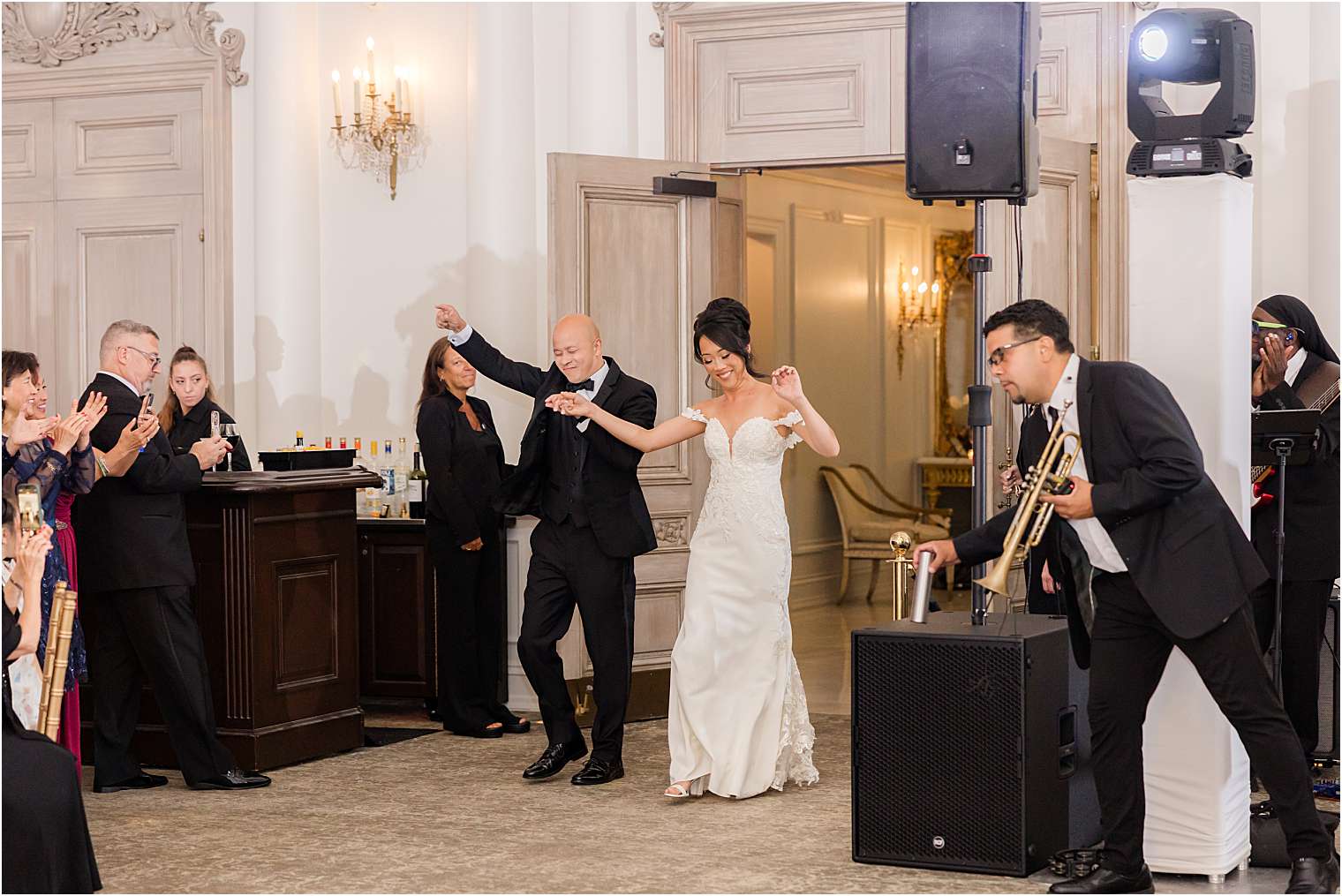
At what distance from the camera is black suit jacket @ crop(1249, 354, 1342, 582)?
5.39 metres

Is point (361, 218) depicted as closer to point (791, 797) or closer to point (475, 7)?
point (475, 7)

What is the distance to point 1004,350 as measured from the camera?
412 cm

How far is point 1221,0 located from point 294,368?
4.66 meters

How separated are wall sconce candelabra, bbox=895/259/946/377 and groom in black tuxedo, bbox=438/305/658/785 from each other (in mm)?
7021

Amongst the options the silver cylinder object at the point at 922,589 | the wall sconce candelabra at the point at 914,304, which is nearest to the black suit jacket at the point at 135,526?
the silver cylinder object at the point at 922,589

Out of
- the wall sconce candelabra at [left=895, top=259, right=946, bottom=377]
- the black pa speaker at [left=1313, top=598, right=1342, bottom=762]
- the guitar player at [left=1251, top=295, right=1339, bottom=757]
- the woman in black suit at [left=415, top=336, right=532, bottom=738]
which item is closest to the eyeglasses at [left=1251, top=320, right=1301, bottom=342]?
the guitar player at [left=1251, top=295, right=1339, bottom=757]

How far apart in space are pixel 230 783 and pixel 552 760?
1137 mm

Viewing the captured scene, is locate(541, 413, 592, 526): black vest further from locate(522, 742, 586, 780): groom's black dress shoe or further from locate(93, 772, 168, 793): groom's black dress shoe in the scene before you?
locate(93, 772, 168, 793): groom's black dress shoe

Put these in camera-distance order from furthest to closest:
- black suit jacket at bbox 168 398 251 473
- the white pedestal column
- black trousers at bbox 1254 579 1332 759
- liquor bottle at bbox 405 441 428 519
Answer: liquor bottle at bbox 405 441 428 519 < black suit jacket at bbox 168 398 251 473 < black trousers at bbox 1254 579 1332 759 < the white pedestal column

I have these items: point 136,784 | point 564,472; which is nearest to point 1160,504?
point 564,472

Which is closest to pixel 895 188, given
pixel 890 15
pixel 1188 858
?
pixel 890 15

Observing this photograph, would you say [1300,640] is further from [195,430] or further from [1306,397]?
[195,430]

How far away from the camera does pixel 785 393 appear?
512cm

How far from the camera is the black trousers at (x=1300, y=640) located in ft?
17.7
